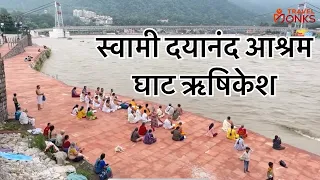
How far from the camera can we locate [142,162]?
9.42 metres

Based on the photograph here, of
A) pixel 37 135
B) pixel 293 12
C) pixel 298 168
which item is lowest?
pixel 298 168

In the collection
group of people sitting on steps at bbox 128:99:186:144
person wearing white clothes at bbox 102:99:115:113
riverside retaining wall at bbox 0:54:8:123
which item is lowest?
group of people sitting on steps at bbox 128:99:186:144

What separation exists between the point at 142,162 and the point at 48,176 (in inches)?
113

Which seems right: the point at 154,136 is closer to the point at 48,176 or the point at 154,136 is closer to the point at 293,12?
the point at 48,176

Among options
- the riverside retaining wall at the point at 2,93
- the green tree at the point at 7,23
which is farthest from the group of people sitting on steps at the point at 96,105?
the green tree at the point at 7,23

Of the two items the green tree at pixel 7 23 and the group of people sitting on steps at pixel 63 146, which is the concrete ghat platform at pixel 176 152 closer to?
the group of people sitting on steps at pixel 63 146

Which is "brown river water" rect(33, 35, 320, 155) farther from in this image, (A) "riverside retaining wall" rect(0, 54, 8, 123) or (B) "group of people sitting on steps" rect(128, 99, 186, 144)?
(A) "riverside retaining wall" rect(0, 54, 8, 123)

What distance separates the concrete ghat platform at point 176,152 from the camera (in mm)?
8992

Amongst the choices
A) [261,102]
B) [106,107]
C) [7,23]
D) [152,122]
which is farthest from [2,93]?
[7,23]

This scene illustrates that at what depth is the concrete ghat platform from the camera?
8.99 metres

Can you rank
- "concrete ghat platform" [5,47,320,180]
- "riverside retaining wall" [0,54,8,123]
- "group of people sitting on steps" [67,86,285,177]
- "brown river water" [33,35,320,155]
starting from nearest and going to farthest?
"concrete ghat platform" [5,47,320,180] → "group of people sitting on steps" [67,86,285,177] → "riverside retaining wall" [0,54,8,123] → "brown river water" [33,35,320,155]

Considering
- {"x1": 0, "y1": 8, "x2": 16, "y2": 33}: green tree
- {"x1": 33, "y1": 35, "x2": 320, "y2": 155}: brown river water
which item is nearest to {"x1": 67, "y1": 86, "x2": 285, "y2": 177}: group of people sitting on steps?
{"x1": 33, "y1": 35, "x2": 320, "y2": 155}: brown river water

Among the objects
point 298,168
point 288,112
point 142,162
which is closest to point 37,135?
point 142,162

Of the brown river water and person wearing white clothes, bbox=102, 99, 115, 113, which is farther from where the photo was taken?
the brown river water
